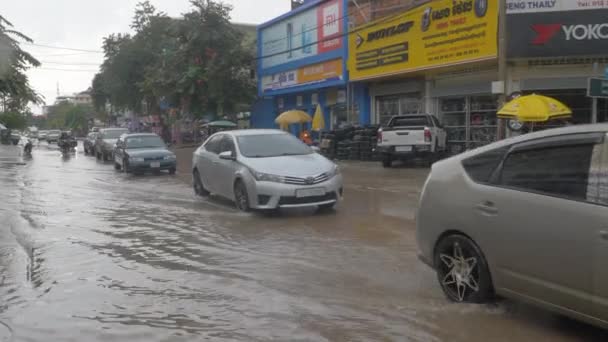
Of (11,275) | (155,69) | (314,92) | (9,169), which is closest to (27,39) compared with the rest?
(11,275)

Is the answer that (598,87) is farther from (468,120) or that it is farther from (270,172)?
(468,120)

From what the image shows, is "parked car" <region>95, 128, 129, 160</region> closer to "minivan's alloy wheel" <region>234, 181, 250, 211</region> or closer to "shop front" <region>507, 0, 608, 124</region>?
"shop front" <region>507, 0, 608, 124</region>

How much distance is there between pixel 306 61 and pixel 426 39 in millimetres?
9978

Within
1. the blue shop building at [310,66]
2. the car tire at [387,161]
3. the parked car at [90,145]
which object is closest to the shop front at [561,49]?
the car tire at [387,161]

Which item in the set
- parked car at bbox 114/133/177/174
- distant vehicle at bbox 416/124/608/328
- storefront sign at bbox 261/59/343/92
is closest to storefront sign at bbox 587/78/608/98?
distant vehicle at bbox 416/124/608/328

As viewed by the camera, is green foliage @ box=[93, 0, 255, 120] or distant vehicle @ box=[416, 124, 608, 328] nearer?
distant vehicle @ box=[416, 124, 608, 328]

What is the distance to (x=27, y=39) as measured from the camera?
11.5m

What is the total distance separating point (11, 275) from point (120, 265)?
3.75ft

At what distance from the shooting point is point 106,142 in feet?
97.9

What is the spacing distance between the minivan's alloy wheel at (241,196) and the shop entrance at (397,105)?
15041 mm

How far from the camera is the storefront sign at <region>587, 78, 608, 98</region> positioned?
→ 1031 centimetres

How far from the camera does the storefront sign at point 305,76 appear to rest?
28.5 m

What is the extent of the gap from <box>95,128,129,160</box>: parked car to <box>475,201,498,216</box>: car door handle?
2620cm

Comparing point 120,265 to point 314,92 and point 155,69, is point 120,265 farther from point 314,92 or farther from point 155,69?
point 155,69
